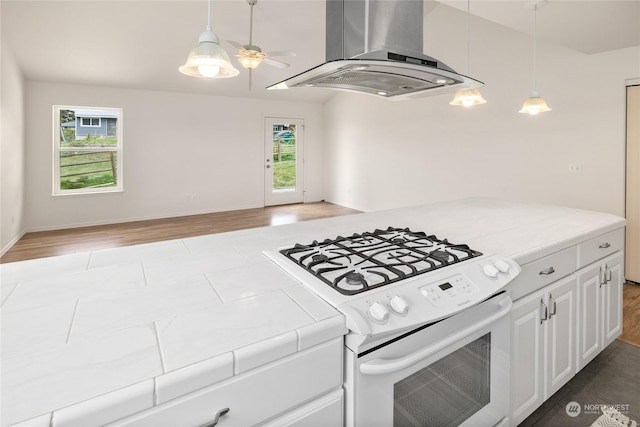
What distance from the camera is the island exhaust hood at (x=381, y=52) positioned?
4.52ft

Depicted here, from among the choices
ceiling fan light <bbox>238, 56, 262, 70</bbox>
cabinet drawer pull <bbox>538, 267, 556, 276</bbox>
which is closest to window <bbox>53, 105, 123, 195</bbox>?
ceiling fan light <bbox>238, 56, 262, 70</bbox>

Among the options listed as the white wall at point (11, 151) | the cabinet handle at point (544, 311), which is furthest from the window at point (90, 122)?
the cabinet handle at point (544, 311)

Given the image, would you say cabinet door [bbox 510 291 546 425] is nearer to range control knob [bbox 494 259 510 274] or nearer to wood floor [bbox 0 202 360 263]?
range control knob [bbox 494 259 510 274]

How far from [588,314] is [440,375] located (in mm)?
1242

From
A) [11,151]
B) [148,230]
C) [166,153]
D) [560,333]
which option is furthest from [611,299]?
[166,153]

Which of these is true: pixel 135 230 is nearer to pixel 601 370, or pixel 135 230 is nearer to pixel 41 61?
pixel 41 61

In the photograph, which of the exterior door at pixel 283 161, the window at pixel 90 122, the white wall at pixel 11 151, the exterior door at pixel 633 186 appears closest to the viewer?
the exterior door at pixel 633 186

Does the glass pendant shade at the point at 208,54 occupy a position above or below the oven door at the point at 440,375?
above

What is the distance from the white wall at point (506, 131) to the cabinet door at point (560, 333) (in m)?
2.52

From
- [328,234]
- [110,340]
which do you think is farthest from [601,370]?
[110,340]

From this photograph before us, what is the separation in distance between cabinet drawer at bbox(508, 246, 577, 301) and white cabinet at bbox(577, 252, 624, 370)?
16 cm

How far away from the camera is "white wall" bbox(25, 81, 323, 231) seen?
551cm

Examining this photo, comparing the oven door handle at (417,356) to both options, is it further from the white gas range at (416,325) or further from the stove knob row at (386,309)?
the stove knob row at (386,309)

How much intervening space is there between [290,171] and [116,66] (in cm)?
391
